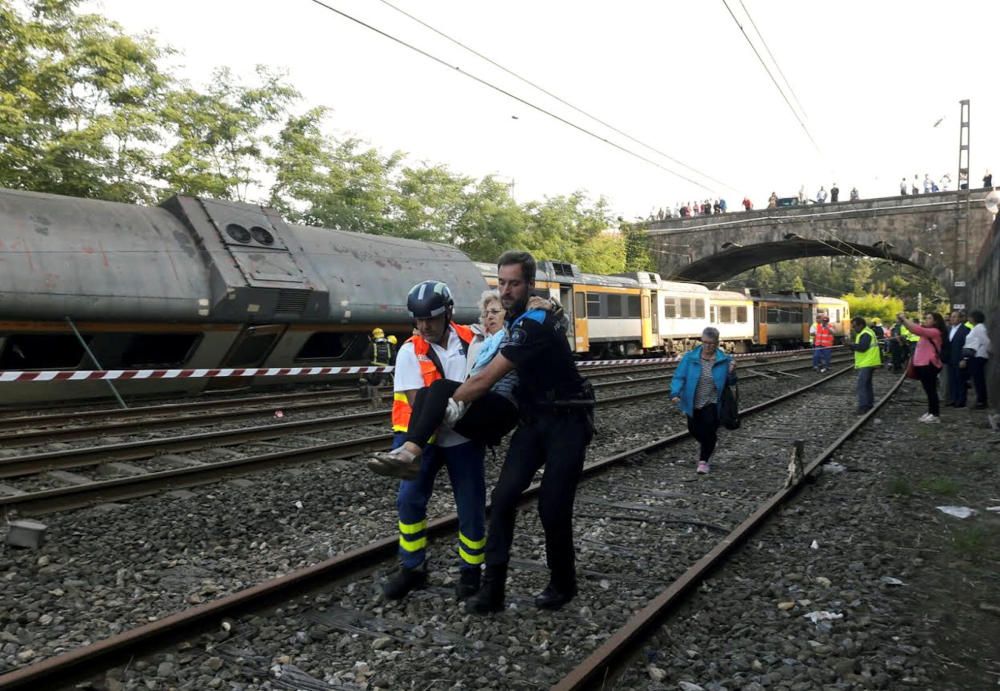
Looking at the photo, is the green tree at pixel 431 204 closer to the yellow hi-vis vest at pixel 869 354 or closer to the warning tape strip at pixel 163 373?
the warning tape strip at pixel 163 373

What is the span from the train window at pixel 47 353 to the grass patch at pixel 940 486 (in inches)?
483

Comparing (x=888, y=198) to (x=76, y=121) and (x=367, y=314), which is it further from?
(x=76, y=121)

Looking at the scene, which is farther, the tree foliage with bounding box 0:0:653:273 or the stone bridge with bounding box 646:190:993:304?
the stone bridge with bounding box 646:190:993:304

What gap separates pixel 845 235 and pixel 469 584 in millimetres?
44801

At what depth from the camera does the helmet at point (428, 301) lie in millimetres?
3957

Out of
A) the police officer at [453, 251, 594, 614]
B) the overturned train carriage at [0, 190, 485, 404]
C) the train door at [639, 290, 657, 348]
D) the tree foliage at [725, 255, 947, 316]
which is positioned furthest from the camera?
the tree foliage at [725, 255, 947, 316]

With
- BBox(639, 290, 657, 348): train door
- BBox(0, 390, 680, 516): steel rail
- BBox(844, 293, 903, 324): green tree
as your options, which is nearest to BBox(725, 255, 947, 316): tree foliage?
BBox(844, 293, 903, 324): green tree

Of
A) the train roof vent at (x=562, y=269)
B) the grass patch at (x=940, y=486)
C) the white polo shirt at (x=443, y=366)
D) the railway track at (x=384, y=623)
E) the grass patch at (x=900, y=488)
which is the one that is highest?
the train roof vent at (x=562, y=269)

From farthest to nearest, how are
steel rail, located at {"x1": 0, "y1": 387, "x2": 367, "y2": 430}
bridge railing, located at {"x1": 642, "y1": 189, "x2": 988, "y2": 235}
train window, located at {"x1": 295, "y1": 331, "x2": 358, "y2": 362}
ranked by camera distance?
bridge railing, located at {"x1": 642, "y1": 189, "x2": 988, "y2": 235} < train window, located at {"x1": 295, "y1": 331, "x2": 358, "y2": 362} < steel rail, located at {"x1": 0, "y1": 387, "x2": 367, "y2": 430}

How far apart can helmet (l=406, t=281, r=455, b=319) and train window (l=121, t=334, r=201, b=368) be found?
10416 millimetres

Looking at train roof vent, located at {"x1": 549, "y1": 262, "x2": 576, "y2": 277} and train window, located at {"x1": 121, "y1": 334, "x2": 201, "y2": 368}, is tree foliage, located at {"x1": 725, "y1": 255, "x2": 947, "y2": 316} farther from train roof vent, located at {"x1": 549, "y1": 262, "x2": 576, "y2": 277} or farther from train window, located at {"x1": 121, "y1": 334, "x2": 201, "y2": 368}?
train window, located at {"x1": 121, "y1": 334, "x2": 201, "y2": 368}

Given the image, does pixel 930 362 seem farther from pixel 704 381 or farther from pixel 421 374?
pixel 421 374

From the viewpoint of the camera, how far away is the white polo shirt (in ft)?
13.1

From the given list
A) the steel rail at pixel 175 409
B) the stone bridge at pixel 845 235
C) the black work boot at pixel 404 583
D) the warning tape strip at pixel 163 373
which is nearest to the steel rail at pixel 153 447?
the steel rail at pixel 175 409
